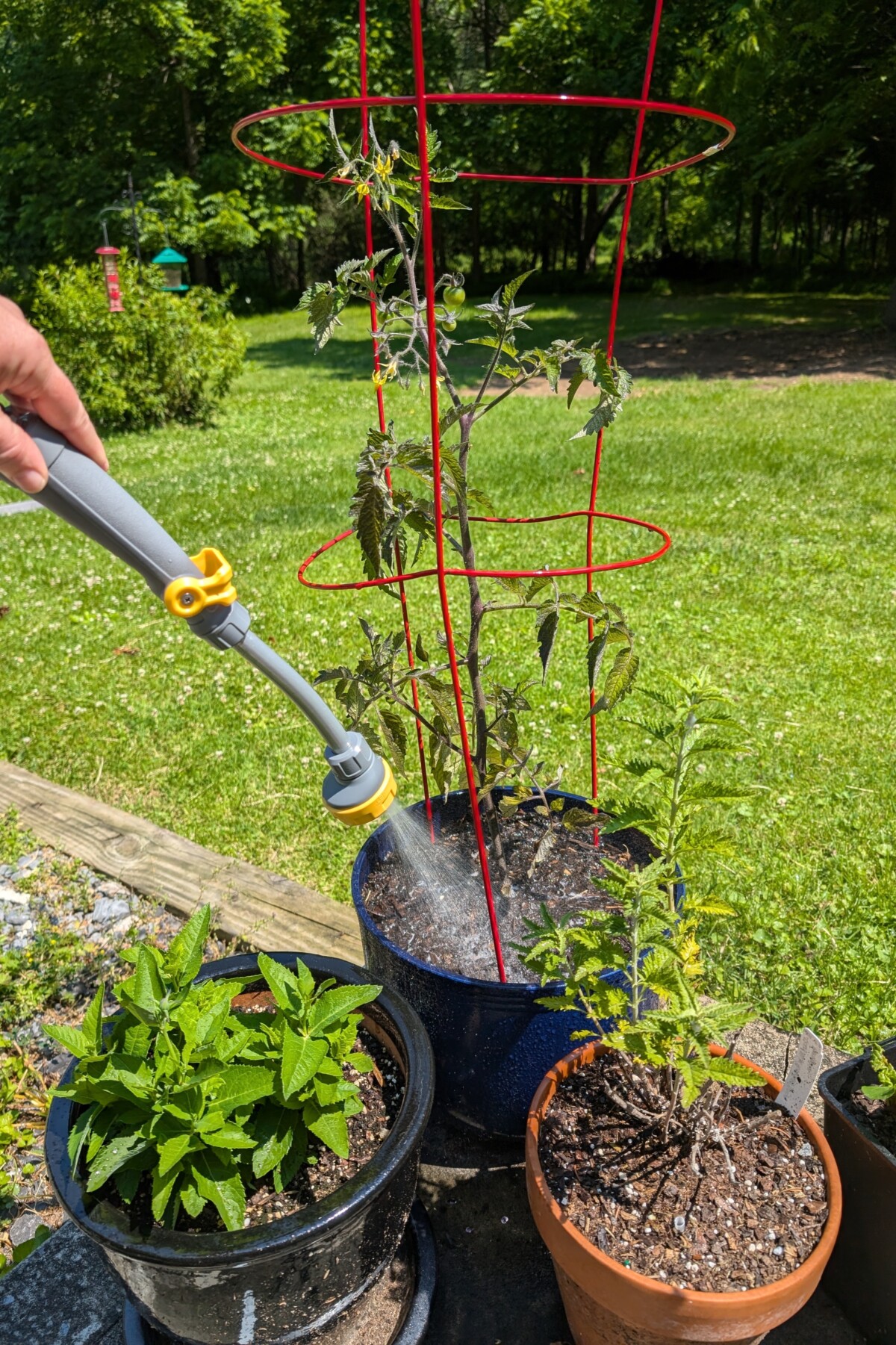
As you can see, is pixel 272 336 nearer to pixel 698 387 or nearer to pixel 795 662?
pixel 698 387

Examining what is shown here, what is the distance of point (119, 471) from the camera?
8.60 meters

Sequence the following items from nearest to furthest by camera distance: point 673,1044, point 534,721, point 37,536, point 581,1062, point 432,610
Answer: point 673,1044
point 581,1062
point 534,721
point 432,610
point 37,536

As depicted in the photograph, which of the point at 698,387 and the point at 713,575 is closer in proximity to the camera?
the point at 713,575

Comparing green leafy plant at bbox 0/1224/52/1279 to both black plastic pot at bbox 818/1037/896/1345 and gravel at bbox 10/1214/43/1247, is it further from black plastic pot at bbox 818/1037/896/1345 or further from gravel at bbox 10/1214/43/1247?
black plastic pot at bbox 818/1037/896/1345

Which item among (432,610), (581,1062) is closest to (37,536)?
(432,610)

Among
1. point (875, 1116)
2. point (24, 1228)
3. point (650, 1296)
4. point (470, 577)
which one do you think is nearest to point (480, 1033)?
point (650, 1296)

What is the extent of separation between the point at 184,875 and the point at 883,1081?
6.54 ft

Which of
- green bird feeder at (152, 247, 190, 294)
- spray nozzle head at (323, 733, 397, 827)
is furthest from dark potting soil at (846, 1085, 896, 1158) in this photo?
green bird feeder at (152, 247, 190, 294)

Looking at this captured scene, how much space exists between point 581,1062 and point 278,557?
464 centimetres

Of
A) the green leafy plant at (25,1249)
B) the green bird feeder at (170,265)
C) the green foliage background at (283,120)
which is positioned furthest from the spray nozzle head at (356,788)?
the green foliage background at (283,120)

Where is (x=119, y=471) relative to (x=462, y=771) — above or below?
below

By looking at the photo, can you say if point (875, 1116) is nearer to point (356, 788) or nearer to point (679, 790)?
point (679, 790)

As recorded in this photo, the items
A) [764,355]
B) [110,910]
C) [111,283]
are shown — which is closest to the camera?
[110,910]

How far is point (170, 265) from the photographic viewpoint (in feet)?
40.6
